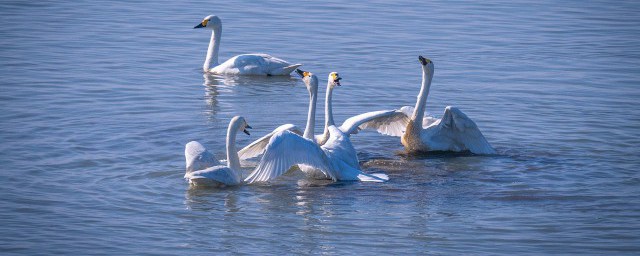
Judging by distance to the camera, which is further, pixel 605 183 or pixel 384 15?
pixel 384 15

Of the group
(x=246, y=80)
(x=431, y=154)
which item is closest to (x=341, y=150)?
(x=431, y=154)

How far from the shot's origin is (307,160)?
36.7 feet

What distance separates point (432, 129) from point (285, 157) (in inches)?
111

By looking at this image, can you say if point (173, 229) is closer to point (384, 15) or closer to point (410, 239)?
point (410, 239)

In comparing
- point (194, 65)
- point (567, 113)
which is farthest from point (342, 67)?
point (567, 113)

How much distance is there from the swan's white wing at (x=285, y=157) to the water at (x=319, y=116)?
0.22 m

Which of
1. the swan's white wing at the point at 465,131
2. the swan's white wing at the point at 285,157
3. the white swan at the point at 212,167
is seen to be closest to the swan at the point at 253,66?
the swan's white wing at the point at 465,131

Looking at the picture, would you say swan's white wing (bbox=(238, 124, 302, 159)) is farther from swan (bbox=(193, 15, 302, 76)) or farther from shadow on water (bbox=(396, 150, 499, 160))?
swan (bbox=(193, 15, 302, 76))

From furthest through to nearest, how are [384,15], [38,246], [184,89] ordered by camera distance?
[384,15] → [184,89] → [38,246]

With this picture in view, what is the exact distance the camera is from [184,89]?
16.4m

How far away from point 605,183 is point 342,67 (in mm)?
6976

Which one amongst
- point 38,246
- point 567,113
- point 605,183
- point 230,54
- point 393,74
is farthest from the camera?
point 230,54

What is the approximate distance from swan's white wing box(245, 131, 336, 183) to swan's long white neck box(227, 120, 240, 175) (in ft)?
0.80

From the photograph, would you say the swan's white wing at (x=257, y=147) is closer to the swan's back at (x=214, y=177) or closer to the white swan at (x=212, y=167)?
→ the white swan at (x=212, y=167)
